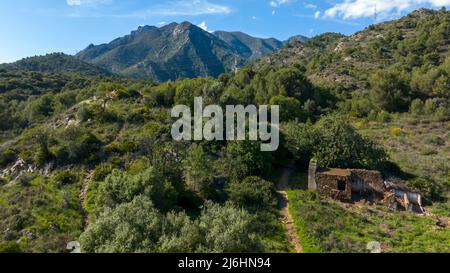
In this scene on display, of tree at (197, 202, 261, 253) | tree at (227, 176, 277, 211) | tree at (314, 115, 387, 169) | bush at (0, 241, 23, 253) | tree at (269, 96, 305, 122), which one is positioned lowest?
bush at (0, 241, 23, 253)

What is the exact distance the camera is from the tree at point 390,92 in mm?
57438

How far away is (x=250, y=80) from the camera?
62.1m

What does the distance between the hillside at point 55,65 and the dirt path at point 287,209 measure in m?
140

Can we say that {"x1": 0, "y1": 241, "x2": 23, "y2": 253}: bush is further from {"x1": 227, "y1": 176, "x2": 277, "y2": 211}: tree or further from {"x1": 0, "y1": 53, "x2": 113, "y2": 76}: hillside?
{"x1": 0, "y1": 53, "x2": 113, "y2": 76}: hillside

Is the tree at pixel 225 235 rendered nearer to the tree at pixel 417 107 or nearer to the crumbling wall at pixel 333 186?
the crumbling wall at pixel 333 186

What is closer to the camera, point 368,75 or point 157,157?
point 157,157

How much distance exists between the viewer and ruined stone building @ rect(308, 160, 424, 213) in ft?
87.7

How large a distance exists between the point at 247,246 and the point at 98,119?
30420 millimetres

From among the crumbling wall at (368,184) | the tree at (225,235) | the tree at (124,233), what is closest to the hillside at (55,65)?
the crumbling wall at (368,184)

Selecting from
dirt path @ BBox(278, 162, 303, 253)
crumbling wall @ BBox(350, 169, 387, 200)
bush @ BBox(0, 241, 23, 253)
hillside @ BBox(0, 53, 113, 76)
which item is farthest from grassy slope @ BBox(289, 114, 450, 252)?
hillside @ BBox(0, 53, 113, 76)

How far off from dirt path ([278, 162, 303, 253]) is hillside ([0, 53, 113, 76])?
14038 cm
